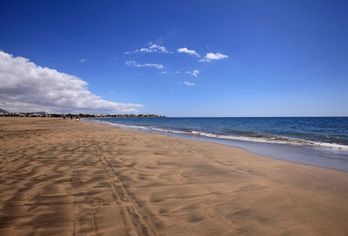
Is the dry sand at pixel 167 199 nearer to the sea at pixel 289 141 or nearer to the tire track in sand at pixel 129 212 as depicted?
the tire track in sand at pixel 129 212

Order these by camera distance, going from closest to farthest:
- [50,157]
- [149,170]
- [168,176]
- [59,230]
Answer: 1. [59,230]
2. [168,176]
3. [149,170]
4. [50,157]

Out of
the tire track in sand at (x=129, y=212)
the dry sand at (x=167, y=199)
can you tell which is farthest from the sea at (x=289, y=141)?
the tire track in sand at (x=129, y=212)

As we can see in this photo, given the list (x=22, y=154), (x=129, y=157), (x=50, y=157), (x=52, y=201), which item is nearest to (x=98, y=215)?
(x=52, y=201)

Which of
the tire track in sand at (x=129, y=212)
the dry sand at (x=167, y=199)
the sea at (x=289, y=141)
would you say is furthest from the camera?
the sea at (x=289, y=141)

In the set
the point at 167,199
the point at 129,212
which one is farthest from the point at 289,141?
the point at 129,212

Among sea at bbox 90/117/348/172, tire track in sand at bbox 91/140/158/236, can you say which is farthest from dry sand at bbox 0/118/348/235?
sea at bbox 90/117/348/172

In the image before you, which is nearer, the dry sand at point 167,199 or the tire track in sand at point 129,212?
the tire track in sand at point 129,212

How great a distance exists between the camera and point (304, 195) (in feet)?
16.2

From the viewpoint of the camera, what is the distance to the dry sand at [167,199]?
11.2 ft

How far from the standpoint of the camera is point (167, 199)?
14.8 ft

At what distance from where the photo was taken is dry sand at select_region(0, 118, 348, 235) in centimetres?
341

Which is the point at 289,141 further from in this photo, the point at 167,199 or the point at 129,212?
the point at 129,212

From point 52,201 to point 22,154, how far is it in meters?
5.90

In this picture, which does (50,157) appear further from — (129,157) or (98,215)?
(98,215)
